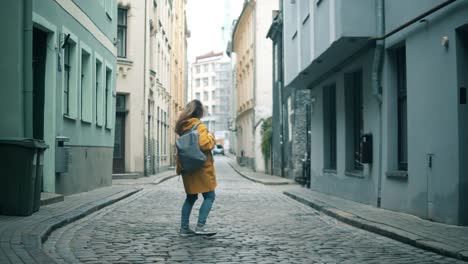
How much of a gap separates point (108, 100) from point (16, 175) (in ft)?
36.2

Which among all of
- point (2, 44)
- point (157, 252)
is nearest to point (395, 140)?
point (157, 252)

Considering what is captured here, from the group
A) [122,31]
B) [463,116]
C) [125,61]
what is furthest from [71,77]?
[122,31]

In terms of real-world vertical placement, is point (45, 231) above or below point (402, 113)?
below

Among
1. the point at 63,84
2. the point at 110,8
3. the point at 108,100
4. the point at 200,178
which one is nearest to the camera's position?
the point at 200,178

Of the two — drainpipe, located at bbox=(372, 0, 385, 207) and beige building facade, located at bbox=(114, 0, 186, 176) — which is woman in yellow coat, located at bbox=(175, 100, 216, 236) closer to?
drainpipe, located at bbox=(372, 0, 385, 207)

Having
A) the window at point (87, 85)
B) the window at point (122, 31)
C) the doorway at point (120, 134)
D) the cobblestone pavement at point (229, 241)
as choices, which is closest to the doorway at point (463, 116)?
the cobblestone pavement at point (229, 241)

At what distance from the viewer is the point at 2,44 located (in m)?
10.8

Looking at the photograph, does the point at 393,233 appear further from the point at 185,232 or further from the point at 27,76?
the point at 27,76

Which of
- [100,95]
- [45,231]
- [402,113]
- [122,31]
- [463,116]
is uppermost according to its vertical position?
[122,31]

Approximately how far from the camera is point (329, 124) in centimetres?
1802

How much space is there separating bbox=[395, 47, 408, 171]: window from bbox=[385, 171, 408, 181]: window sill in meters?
0.23

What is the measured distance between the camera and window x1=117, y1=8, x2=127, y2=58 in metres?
27.4

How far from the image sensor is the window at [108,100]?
20.0 metres

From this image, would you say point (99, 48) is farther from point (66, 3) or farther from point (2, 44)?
point (2, 44)
